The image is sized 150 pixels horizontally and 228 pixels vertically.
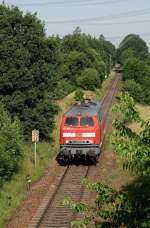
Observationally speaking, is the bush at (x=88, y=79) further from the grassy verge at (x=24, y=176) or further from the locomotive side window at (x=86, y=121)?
the locomotive side window at (x=86, y=121)

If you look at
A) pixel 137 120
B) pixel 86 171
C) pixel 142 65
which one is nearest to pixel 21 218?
pixel 86 171

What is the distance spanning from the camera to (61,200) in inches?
823

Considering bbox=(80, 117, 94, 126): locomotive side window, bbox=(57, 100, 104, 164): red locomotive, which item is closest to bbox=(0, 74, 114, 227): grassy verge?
bbox=(57, 100, 104, 164): red locomotive

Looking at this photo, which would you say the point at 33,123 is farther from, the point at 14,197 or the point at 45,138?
the point at 14,197

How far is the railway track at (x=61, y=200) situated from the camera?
18.5 meters

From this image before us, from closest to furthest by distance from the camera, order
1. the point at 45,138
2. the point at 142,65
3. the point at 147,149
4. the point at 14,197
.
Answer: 1. the point at 147,149
2. the point at 14,197
3. the point at 45,138
4. the point at 142,65

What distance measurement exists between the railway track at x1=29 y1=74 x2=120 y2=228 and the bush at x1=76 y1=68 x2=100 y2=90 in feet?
157

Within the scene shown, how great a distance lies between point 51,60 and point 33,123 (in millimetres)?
4428

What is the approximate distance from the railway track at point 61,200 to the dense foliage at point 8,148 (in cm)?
231

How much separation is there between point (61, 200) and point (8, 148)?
13.1ft

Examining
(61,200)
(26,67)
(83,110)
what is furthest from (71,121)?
(61,200)

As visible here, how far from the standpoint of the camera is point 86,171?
2561 cm

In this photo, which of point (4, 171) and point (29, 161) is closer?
point (4, 171)

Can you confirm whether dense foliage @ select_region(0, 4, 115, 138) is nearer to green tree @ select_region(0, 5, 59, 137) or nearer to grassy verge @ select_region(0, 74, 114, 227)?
green tree @ select_region(0, 5, 59, 137)
